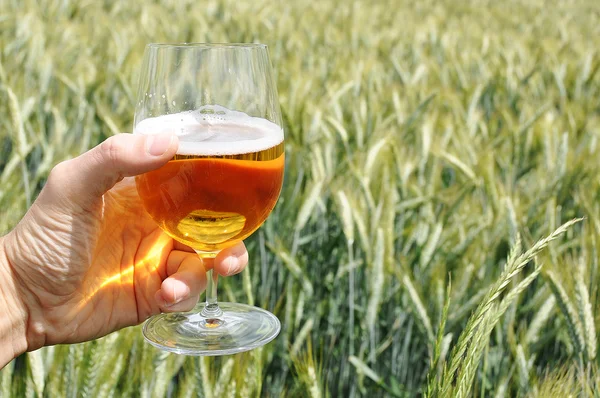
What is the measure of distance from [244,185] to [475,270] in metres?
0.72

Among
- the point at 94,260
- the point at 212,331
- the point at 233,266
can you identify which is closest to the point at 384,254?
the point at 233,266

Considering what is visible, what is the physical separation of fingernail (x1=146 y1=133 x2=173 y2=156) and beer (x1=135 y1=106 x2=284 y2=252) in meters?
0.03

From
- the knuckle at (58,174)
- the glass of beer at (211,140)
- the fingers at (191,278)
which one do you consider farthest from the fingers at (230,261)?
the knuckle at (58,174)

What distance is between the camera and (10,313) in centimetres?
138

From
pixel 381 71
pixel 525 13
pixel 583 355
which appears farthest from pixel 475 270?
pixel 525 13

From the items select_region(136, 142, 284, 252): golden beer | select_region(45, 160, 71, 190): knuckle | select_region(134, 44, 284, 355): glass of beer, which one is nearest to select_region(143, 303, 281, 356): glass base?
select_region(134, 44, 284, 355): glass of beer

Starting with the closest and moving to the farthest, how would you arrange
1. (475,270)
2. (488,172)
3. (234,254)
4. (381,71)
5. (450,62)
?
(234,254)
(475,270)
(488,172)
(381,71)
(450,62)

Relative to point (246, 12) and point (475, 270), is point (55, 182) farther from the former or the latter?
point (246, 12)

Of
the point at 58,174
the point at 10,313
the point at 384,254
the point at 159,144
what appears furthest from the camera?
the point at 384,254

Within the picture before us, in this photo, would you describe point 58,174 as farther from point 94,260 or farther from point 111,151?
point 94,260

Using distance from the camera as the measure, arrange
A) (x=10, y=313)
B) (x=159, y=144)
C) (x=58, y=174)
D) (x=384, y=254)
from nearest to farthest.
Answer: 1. (x=159, y=144)
2. (x=58, y=174)
3. (x=10, y=313)
4. (x=384, y=254)

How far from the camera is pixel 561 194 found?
2.02 m

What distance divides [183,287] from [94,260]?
193 mm

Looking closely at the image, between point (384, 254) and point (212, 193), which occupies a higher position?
point (212, 193)
